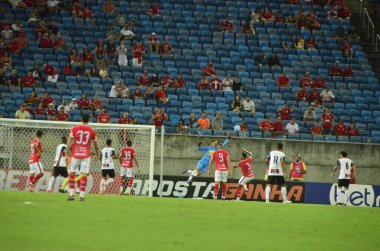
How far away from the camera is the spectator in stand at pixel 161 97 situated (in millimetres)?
36594

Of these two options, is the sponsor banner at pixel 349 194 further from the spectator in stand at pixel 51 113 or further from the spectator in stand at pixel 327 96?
the spectator in stand at pixel 51 113

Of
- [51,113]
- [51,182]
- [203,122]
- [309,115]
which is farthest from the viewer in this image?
[309,115]

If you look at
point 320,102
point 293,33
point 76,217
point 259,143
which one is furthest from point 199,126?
point 76,217

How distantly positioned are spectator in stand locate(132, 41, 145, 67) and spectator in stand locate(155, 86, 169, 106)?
96.0 inches

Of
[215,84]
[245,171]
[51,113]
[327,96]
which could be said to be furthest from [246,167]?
[327,96]

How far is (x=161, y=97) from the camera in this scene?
3666 cm

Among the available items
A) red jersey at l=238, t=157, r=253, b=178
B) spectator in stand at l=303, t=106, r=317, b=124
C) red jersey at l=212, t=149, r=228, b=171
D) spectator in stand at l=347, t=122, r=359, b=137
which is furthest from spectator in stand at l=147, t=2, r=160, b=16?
red jersey at l=212, t=149, r=228, b=171

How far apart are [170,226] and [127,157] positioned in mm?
12872

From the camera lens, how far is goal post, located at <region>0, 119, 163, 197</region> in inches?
1172

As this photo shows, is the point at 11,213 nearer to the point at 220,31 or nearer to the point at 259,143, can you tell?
the point at 259,143

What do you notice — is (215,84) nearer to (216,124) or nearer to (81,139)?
(216,124)

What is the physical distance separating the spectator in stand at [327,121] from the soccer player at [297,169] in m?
3.18

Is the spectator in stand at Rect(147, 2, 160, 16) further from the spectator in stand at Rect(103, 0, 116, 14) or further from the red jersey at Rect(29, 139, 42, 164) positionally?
the red jersey at Rect(29, 139, 42, 164)

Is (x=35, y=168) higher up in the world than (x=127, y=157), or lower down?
lower down
